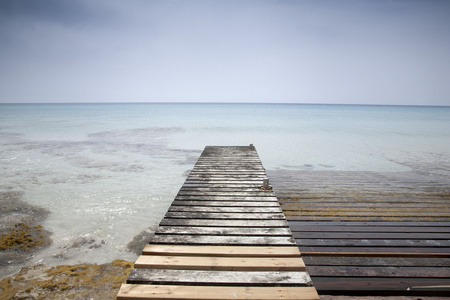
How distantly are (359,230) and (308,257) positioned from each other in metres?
1.69

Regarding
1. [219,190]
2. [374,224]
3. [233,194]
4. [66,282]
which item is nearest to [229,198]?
[233,194]

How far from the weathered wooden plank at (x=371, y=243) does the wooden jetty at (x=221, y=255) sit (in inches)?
33.5

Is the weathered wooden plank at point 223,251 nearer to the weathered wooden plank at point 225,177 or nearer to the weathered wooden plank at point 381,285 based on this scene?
the weathered wooden plank at point 381,285

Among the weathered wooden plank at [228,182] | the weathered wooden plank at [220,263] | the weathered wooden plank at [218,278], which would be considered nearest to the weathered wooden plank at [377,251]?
the weathered wooden plank at [220,263]

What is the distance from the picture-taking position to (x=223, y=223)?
4.01 metres

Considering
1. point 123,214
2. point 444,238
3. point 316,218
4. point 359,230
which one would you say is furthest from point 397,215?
point 123,214

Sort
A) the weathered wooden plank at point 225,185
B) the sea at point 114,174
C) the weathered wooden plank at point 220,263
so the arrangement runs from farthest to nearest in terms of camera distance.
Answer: the sea at point 114,174
the weathered wooden plank at point 225,185
the weathered wooden plank at point 220,263

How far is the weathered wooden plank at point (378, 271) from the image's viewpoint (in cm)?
347

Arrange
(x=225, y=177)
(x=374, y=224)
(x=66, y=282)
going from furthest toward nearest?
(x=225, y=177) → (x=374, y=224) → (x=66, y=282)

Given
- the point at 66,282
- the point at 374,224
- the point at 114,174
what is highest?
the point at 374,224

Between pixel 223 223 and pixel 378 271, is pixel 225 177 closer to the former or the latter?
pixel 223 223

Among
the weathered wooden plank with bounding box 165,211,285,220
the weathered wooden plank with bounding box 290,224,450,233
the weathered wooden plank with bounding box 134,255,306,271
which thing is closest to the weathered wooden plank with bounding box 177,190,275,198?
the weathered wooden plank with bounding box 290,224,450,233

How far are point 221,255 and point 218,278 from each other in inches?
16.7

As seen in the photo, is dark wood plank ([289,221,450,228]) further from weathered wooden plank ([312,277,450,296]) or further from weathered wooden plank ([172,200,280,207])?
weathered wooden plank ([312,277,450,296])
